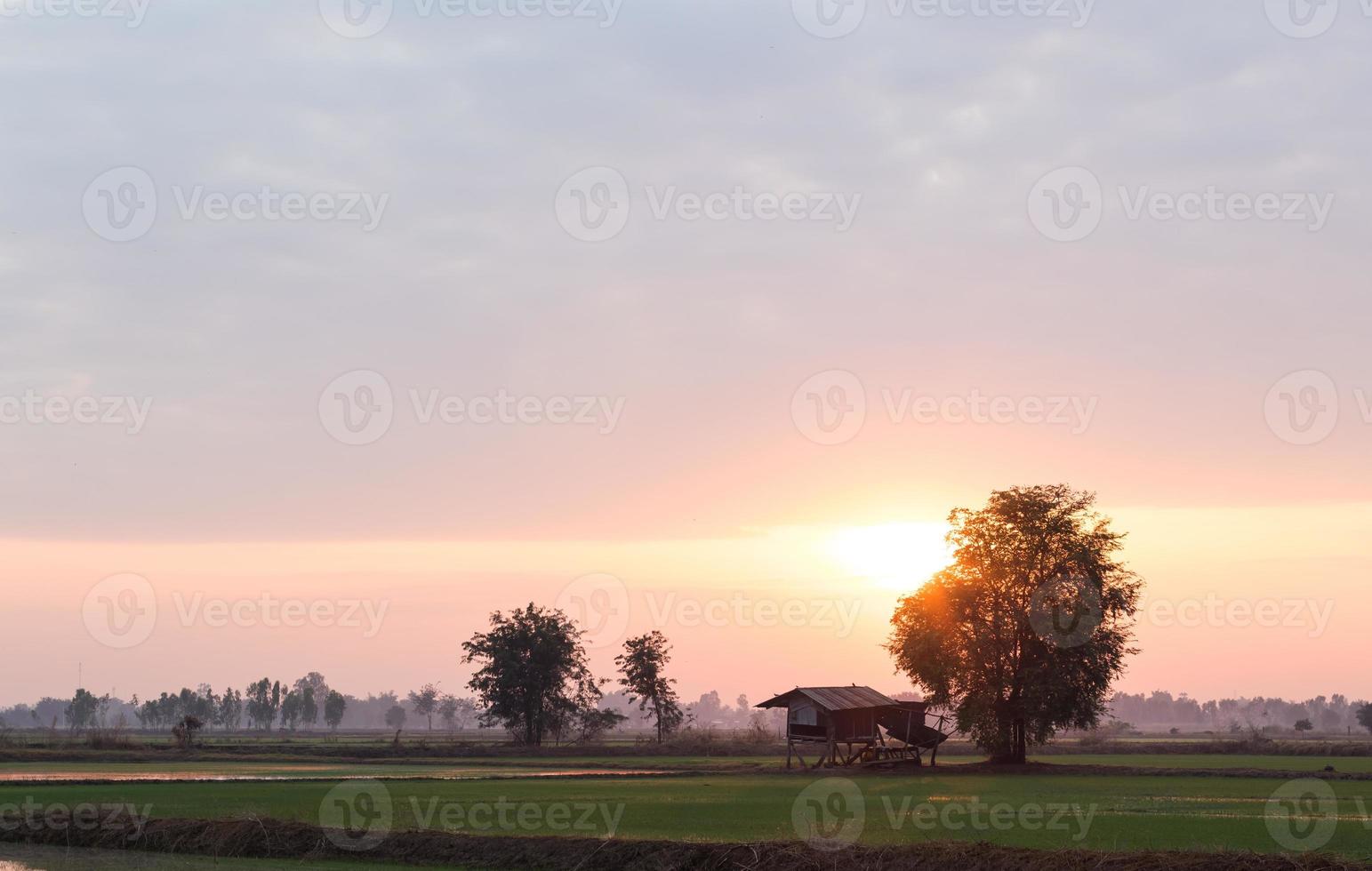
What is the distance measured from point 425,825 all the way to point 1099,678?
5296 cm

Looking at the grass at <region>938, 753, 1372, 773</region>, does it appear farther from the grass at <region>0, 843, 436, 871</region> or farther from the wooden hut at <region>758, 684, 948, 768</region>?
the grass at <region>0, 843, 436, 871</region>

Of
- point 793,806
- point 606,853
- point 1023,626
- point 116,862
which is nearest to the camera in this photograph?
point 606,853

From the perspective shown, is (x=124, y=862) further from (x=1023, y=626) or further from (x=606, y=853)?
(x=1023, y=626)

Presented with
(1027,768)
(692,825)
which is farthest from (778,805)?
(1027,768)

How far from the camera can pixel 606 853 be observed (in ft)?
97.7

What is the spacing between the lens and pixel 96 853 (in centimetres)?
3475

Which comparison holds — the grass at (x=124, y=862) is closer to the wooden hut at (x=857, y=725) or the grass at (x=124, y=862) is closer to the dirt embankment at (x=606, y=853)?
the dirt embankment at (x=606, y=853)

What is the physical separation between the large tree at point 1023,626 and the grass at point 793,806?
1227 centimetres

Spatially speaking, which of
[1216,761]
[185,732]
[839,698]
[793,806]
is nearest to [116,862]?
[793,806]

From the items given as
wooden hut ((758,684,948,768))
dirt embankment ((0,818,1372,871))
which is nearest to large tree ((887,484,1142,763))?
wooden hut ((758,684,948,768))

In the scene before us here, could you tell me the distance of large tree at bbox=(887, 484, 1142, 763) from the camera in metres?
75.2

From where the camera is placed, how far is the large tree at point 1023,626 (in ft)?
247

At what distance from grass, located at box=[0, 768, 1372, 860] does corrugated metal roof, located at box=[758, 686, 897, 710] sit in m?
16.1

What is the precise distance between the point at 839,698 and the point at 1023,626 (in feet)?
41.7
